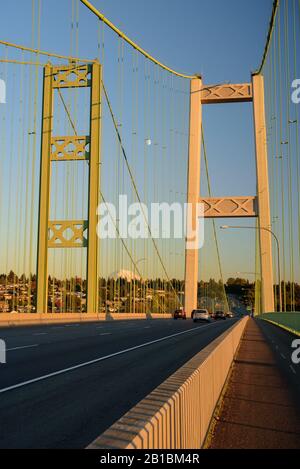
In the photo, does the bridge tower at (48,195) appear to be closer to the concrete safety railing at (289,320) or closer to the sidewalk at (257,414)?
the concrete safety railing at (289,320)

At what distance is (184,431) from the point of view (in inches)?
200

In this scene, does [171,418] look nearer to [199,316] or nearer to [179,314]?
[199,316]

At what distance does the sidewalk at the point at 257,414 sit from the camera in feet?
23.7

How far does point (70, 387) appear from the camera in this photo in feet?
33.5

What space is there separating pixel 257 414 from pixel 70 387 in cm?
302

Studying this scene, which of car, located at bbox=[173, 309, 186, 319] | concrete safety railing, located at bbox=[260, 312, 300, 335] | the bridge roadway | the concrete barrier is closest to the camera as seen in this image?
the concrete barrier

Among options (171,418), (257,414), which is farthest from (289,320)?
(171,418)

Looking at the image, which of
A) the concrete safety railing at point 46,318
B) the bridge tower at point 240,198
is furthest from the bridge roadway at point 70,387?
the bridge tower at point 240,198

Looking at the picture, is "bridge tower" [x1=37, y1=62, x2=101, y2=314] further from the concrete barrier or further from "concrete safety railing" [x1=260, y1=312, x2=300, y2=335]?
the concrete barrier

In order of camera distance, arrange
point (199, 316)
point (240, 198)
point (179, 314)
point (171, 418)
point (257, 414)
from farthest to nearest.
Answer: point (179, 314), point (199, 316), point (240, 198), point (257, 414), point (171, 418)

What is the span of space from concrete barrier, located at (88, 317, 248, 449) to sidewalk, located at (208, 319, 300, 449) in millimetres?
378

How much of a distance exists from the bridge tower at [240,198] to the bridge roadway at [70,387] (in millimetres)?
35708

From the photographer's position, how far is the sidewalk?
7.24 m

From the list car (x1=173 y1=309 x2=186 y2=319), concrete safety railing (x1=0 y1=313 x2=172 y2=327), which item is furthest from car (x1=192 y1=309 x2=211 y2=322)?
concrete safety railing (x1=0 y1=313 x2=172 y2=327)
